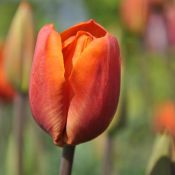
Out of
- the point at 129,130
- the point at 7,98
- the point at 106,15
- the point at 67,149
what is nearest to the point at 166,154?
the point at 67,149

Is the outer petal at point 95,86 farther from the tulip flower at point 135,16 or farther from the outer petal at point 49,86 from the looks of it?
the tulip flower at point 135,16

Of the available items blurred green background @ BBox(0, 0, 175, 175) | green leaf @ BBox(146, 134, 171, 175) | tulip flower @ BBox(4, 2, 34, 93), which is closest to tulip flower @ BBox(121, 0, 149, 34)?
blurred green background @ BBox(0, 0, 175, 175)

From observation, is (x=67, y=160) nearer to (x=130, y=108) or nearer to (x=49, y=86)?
(x=49, y=86)

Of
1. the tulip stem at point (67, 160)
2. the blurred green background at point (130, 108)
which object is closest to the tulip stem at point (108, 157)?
the blurred green background at point (130, 108)

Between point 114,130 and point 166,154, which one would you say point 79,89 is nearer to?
point 166,154

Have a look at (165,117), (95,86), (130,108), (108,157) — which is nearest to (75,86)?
(95,86)

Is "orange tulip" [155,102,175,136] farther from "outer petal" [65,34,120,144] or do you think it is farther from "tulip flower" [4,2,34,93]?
"outer petal" [65,34,120,144]
